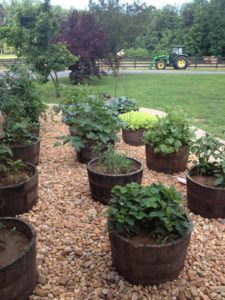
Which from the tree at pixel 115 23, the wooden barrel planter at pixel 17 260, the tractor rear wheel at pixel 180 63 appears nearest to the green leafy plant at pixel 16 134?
the wooden barrel planter at pixel 17 260

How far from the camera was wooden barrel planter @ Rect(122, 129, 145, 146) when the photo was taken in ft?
15.5

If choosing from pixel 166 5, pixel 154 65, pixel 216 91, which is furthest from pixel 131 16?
pixel 166 5

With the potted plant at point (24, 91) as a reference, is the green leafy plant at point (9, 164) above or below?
below

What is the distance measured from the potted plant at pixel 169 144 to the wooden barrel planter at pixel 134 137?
889 millimetres

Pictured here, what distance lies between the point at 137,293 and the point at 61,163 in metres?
2.32

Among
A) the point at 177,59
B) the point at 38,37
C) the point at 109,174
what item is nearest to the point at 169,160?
the point at 109,174

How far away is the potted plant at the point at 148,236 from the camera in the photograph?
6.31 feet

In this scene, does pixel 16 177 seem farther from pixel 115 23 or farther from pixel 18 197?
pixel 115 23

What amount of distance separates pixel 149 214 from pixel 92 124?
77.3 inches

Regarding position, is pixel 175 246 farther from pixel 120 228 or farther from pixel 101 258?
pixel 101 258

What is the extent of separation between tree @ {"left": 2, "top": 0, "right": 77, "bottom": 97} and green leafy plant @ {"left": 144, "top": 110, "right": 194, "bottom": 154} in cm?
483

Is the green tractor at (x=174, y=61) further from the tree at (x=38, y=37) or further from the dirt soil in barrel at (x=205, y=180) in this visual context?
the dirt soil in barrel at (x=205, y=180)

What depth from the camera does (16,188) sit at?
2613 mm

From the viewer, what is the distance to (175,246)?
6.32ft
